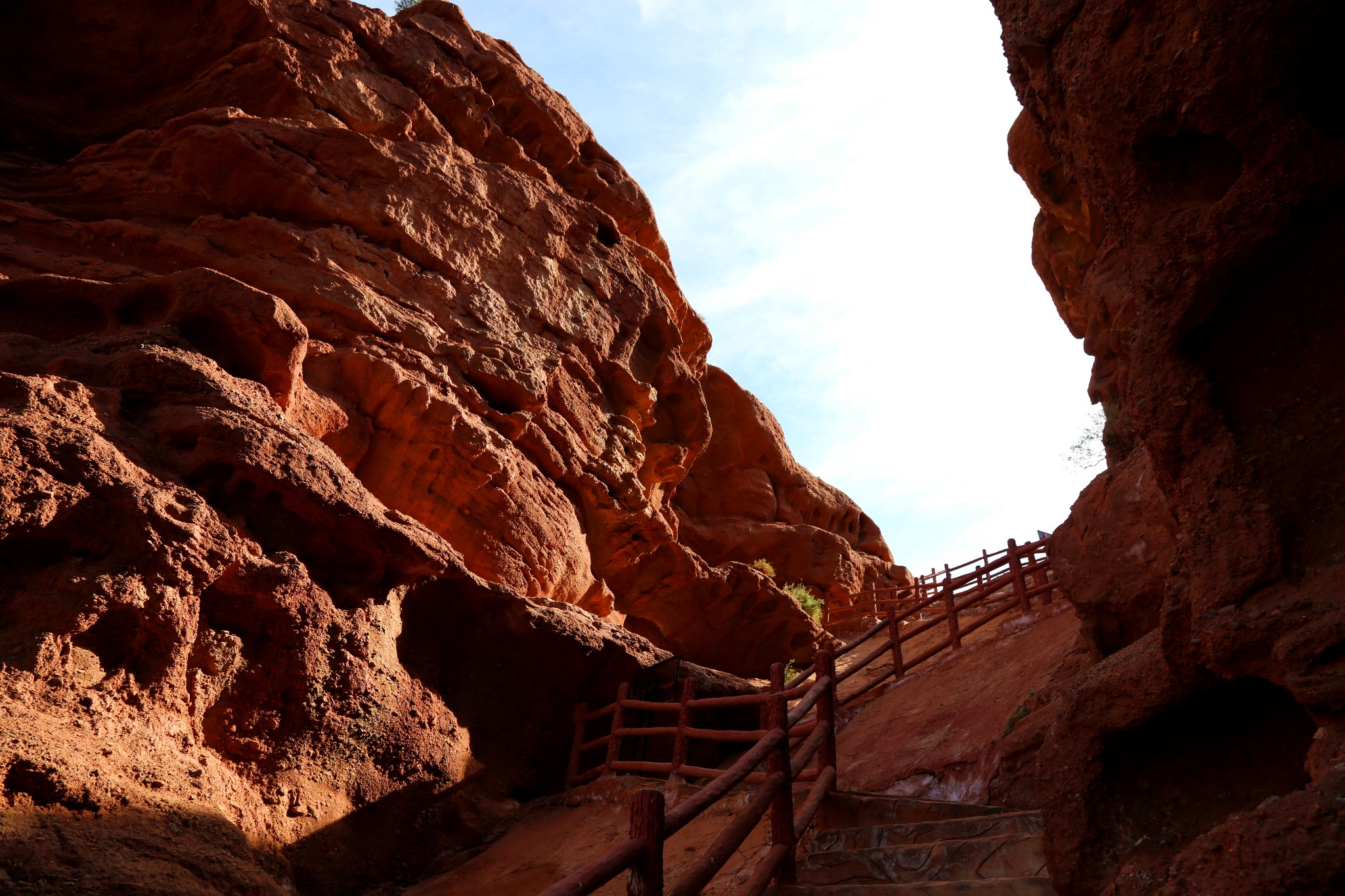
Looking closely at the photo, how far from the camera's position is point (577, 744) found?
338 inches

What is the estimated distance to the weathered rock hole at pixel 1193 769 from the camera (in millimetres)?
3395

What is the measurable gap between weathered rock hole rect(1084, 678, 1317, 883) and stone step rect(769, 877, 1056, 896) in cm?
47

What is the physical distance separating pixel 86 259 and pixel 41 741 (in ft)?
20.2

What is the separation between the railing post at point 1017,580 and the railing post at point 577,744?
6.21 meters

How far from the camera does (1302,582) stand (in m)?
3.11

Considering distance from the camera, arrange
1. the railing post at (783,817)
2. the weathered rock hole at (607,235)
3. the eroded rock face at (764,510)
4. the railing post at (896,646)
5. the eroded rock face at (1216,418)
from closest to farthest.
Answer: the eroded rock face at (1216,418) → the railing post at (783,817) → the railing post at (896,646) → the weathered rock hole at (607,235) → the eroded rock face at (764,510)

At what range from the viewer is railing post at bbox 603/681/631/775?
26.5ft

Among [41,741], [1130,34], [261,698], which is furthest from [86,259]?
[1130,34]

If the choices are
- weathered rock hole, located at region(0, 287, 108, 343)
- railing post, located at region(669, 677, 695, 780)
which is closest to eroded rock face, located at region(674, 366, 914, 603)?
railing post, located at region(669, 677, 695, 780)

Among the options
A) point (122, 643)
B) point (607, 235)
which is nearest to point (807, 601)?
point (607, 235)

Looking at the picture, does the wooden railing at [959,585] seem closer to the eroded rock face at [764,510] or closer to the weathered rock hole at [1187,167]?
the eroded rock face at [764,510]

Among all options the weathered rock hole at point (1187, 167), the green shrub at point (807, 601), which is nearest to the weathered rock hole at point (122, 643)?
the weathered rock hole at point (1187, 167)

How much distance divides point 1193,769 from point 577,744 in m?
6.08

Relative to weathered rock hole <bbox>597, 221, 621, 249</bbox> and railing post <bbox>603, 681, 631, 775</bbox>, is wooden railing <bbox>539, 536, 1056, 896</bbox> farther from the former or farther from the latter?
weathered rock hole <bbox>597, 221, 621, 249</bbox>
